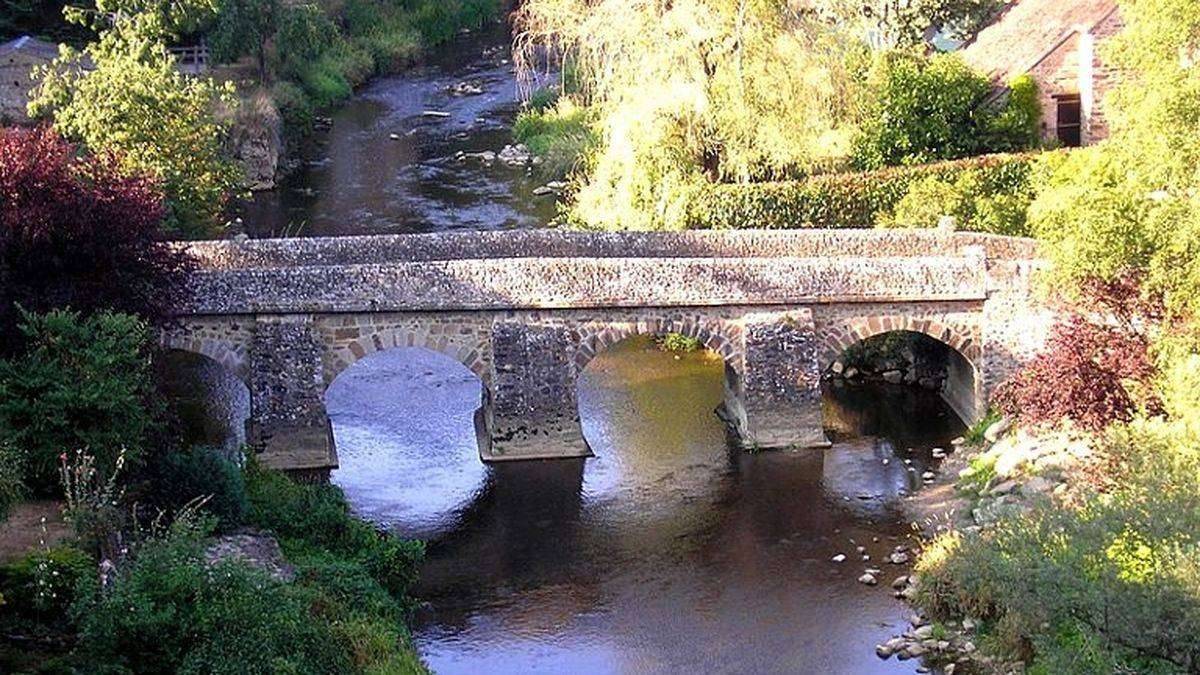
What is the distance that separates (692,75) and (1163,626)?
68.2 ft

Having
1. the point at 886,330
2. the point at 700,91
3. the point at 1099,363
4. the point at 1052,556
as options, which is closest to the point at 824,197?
Answer: the point at 700,91

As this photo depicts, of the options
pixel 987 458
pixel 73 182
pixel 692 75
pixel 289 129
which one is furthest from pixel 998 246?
pixel 289 129

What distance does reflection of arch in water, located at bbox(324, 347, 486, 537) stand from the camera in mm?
25328

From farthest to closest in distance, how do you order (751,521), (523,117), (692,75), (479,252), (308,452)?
(523,117)
(692,75)
(479,252)
(308,452)
(751,521)

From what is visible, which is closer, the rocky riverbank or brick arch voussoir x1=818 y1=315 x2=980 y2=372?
the rocky riverbank

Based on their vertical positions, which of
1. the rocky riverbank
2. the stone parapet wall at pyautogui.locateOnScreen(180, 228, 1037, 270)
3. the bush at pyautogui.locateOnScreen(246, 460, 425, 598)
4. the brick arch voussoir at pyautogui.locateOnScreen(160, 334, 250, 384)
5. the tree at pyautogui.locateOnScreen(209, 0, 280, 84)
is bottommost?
the rocky riverbank

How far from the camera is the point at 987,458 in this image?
84.2 ft

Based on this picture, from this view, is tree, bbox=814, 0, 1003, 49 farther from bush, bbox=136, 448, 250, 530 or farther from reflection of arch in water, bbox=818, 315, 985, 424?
bush, bbox=136, 448, 250, 530

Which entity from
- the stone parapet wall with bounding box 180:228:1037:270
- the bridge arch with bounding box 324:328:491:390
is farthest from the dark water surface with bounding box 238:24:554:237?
the bridge arch with bounding box 324:328:491:390

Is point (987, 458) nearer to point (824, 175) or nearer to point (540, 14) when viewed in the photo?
point (824, 175)

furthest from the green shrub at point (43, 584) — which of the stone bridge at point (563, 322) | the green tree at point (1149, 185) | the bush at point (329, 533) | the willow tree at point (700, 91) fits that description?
the willow tree at point (700, 91)

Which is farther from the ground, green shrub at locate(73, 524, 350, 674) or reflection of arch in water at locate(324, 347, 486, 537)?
green shrub at locate(73, 524, 350, 674)

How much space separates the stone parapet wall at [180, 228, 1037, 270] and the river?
7.84ft

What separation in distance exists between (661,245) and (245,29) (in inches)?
998
